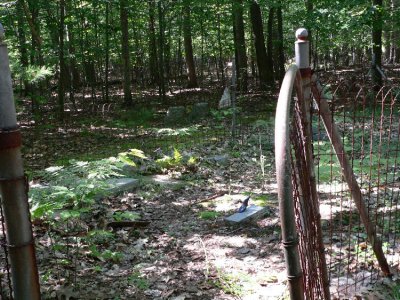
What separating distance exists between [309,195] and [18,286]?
1.54 meters

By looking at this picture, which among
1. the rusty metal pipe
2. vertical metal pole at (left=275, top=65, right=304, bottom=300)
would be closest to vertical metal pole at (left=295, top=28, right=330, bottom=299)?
the rusty metal pipe

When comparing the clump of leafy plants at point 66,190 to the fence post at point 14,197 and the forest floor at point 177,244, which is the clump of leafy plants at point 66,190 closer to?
the forest floor at point 177,244

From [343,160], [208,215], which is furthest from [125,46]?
[343,160]

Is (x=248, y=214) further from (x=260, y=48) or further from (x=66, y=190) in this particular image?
(x=260, y=48)

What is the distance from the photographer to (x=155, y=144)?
1055cm

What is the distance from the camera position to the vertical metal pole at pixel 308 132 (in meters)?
2.56

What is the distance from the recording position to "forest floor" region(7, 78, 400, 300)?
3.85m

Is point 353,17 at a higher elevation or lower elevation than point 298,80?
higher

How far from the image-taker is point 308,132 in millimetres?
2568

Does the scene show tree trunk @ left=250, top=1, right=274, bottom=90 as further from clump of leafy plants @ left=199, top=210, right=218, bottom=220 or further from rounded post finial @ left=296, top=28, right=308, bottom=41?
rounded post finial @ left=296, top=28, right=308, bottom=41

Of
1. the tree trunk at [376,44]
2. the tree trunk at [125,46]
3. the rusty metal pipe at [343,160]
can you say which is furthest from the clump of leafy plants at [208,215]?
the tree trunk at [125,46]

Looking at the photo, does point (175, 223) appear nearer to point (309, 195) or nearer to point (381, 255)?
point (381, 255)

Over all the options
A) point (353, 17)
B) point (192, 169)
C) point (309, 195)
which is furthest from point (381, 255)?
point (353, 17)

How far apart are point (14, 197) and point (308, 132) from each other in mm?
1635
